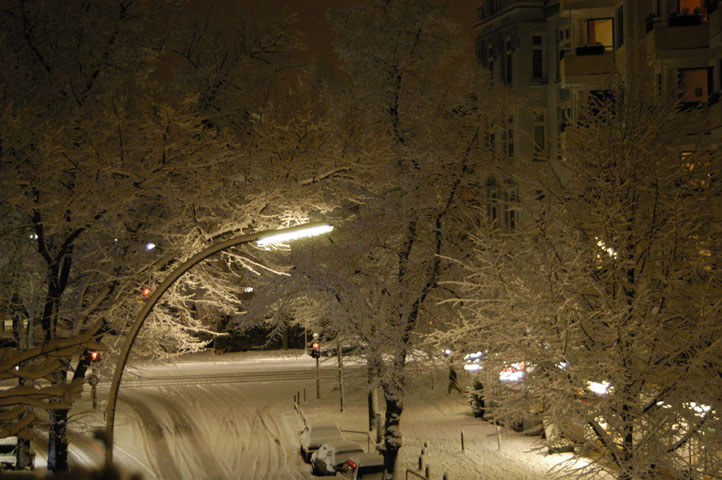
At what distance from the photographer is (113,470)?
22.0 ft

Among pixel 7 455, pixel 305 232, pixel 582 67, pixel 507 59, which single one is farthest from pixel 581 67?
pixel 7 455

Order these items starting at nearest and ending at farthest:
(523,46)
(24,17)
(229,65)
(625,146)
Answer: (625,146) < (24,17) < (229,65) < (523,46)

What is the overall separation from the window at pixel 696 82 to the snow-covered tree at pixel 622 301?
7011mm

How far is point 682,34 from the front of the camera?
19.8 m

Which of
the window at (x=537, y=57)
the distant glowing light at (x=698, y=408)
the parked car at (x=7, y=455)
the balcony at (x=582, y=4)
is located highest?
the window at (x=537, y=57)

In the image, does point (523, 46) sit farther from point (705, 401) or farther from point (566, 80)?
point (705, 401)

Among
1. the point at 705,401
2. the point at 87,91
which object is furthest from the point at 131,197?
the point at 705,401

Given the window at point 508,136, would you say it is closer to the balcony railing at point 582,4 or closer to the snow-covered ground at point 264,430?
the balcony railing at point 582,4

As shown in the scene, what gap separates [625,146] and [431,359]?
8.51m

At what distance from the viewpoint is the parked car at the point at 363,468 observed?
17781 mm

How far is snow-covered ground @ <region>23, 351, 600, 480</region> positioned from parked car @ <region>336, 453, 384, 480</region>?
1.82m

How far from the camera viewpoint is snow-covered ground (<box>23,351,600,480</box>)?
20.4 m

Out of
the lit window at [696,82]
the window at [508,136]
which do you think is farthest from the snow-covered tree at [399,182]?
the lit window at [696,82]

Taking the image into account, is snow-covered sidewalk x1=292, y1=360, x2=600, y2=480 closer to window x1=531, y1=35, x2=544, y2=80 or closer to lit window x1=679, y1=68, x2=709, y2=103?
lit window x1=679, y1=68, x2=709, y2=103
